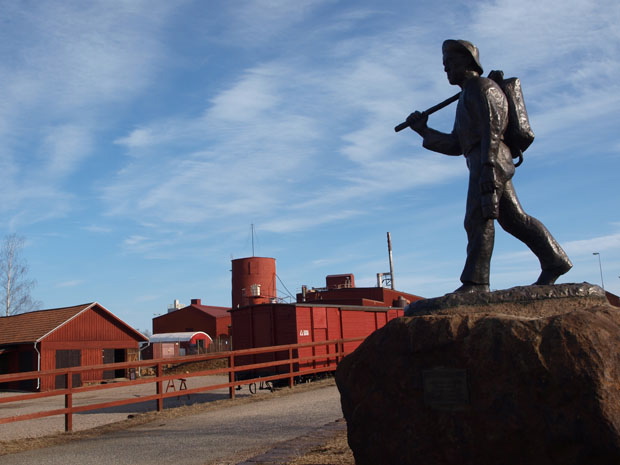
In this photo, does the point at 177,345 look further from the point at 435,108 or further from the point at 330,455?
the point at 435,108

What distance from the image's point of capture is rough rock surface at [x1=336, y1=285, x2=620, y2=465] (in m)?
3.58

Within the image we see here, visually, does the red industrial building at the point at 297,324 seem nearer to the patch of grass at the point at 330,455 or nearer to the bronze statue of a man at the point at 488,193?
the patch of grass at the point at 330,455

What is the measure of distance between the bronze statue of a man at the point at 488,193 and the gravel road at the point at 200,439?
322cm

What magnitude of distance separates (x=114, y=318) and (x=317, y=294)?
30.3 ft

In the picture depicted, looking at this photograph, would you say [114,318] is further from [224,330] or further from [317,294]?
[224,330]

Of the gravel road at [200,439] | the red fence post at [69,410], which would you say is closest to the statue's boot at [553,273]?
the gravel road at [200,439]

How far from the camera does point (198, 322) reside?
4266cm

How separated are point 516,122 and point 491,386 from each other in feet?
8.02

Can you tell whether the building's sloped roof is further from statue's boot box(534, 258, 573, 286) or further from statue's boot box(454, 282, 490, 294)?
statue's boot box(534, 258, 573, 286)

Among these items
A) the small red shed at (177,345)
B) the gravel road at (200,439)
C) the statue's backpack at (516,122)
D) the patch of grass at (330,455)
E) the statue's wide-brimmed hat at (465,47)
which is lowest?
the gravel road at (200,439)

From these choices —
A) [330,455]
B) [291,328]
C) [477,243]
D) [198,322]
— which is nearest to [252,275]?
[198,322]

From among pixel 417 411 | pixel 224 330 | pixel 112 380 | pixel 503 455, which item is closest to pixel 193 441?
pixel 417 411

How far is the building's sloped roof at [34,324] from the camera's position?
25.1 meters

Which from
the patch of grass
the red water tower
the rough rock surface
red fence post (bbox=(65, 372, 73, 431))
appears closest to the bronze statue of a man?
the rough rock surface
